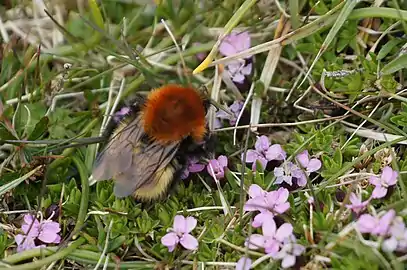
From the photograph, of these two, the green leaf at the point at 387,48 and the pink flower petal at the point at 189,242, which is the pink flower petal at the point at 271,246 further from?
the green leaf at the point at 387,48

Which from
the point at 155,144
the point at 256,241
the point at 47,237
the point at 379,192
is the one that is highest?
the point at 155,144

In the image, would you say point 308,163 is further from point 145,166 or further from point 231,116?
point 145,166

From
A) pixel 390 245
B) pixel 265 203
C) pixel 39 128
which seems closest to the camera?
pixel 390 245

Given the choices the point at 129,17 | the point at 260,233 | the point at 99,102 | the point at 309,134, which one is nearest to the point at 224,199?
the point at 260,233

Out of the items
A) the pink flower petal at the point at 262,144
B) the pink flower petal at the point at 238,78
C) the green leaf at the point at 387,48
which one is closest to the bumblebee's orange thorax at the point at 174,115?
the pink flower petal at the point at 262,144

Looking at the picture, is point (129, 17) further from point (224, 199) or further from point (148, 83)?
point (224, 199)

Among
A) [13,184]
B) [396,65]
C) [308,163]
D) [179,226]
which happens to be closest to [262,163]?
[308,163]

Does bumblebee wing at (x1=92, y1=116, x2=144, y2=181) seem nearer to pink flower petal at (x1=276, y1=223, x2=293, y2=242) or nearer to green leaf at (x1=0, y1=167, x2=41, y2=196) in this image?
green leaf at (x1=0, y1=167, x2=41, y2=196)
